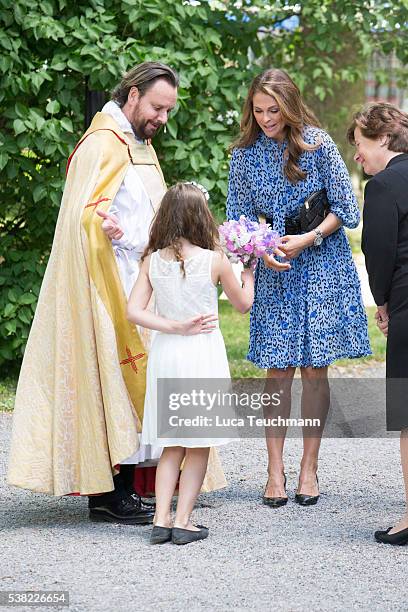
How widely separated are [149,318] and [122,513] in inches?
35.6

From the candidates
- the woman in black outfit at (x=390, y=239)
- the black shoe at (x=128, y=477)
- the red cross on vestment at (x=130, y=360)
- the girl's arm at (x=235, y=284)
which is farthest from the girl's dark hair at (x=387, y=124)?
the black shoe at (x=128, y=477)

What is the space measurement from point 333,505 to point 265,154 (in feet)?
5.18

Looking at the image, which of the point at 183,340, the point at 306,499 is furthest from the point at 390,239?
the point at 306,499

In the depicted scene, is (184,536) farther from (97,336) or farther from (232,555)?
(97,336)

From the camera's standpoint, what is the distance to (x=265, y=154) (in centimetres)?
535

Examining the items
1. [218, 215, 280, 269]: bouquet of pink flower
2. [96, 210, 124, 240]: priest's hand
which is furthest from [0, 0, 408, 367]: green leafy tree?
[218, 215, 280, 269]: bouquet of pink flower

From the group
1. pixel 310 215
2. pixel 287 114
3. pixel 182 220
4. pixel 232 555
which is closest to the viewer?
pixel 232 555

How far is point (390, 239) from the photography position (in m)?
4.55

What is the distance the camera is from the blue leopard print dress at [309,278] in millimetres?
5293

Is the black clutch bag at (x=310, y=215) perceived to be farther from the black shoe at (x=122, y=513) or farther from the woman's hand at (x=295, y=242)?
the black shoe at (x=122, y=513)

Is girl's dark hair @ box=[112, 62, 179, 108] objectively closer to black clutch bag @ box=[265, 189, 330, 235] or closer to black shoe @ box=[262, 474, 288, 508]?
black clutch bag @ box=[265, 189, 330, 235]

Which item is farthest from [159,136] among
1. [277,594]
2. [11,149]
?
[277,594]

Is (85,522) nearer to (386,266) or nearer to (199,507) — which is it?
(199,507)

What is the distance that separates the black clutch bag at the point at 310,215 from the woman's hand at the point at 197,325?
83 cm
